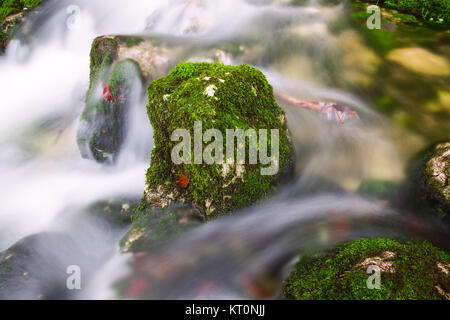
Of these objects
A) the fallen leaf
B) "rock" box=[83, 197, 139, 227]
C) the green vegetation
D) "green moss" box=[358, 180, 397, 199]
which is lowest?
the fallen leaf

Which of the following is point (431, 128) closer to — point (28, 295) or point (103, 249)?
point (103, 249)

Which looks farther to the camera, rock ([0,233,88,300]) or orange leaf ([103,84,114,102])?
orange leaf ([103,84,114,102])

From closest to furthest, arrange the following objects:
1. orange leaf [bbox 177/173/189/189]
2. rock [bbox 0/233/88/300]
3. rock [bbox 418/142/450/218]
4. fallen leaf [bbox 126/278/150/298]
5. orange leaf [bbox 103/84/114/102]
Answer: fallen leaf [bbox 126/278/150/298] < rock [bbox 0/233/88/300] < orange leaf [bbox 177/173/189/189] < rock [bbox 418/142/450/218] < orange leaf [bbox 103/84/114/102]

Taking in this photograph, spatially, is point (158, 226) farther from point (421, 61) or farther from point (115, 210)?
point (421, 61)

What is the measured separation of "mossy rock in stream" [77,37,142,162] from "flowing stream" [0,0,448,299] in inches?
7.7

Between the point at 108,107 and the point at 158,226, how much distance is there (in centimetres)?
256

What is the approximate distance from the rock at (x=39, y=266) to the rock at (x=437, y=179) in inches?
186

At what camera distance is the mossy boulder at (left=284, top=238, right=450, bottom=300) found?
246 cm

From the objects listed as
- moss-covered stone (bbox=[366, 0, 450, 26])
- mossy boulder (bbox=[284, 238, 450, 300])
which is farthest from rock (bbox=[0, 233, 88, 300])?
moss-covered stone (bbox=[366, 0, 450, 26])

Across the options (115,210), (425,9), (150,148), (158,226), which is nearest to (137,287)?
(158,226)

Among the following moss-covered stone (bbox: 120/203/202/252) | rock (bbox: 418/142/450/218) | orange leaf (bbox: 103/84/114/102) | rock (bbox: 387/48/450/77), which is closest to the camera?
moss-covered stone (bbox: 120/203/202/252)

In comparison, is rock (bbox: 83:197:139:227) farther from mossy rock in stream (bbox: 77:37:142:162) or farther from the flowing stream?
mossy rock in stream (bbox: 77:37:142:162)

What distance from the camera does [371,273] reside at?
255 cm

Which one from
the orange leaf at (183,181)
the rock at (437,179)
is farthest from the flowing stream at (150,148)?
the orange leaf at (183,181)
